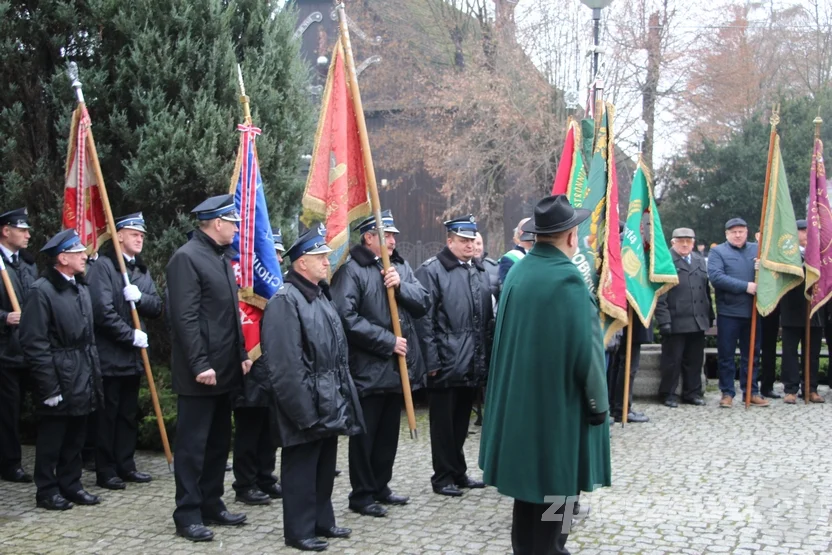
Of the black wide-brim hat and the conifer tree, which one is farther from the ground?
the conifer tree

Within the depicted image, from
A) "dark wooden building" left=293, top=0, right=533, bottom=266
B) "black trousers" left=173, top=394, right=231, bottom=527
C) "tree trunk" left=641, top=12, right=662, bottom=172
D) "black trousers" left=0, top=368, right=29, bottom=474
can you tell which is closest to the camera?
"black trousers" left=173, top=394, right=231, bottom=527

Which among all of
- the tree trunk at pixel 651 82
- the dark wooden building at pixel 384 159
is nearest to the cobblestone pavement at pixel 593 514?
the tree trunk at pixel 651 82

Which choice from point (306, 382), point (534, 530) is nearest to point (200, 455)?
point (306, 382)

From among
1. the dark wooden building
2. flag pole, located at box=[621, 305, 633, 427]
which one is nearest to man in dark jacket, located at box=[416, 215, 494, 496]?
flag pole, located at box=[621, 305, 633, 427]

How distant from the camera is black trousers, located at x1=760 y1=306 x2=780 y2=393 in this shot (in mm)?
11406

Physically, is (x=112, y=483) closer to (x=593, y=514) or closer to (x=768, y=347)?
(x=593, y=514)

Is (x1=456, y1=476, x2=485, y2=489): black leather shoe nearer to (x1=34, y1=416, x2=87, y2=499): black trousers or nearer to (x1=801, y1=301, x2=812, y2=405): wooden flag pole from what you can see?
(x1=34, y1=416, x2=87, y2=499): black trousers

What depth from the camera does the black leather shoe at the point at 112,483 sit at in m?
7.39

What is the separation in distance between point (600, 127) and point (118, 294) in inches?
179

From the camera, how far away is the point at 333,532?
6.02 metres

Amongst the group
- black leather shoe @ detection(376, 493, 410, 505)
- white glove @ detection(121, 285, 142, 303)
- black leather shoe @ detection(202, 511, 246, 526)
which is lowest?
black leather shoe @ detection(202, 511, 246, 526)

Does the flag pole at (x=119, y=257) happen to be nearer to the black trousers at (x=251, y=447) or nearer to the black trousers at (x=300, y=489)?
the black trousers at (x=251, y=447)

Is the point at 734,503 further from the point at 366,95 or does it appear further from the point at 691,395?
the point at 366,95

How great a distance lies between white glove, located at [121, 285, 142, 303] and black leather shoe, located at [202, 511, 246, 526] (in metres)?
2.01
